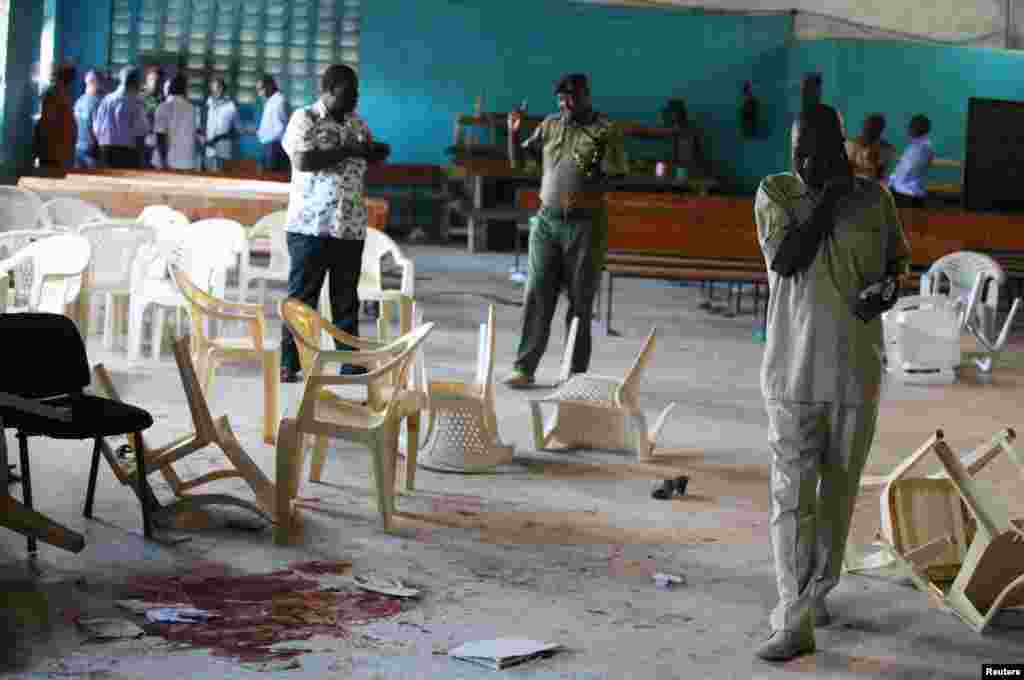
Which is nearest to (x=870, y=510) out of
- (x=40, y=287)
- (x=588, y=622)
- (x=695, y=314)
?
(x=588, y=622)

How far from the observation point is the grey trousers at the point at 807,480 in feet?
15.4

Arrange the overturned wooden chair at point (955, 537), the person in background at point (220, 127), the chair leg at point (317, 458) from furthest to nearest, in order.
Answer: the person in background at point (220, 127) < the chair leg at point (317, 458) < the overturned wooden chair at point (955, 537)

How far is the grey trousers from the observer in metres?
4.70

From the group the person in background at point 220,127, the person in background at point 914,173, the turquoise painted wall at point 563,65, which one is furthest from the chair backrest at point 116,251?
the turquoise painted wall at point 563,65

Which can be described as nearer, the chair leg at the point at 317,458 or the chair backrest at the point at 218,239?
the chair leg at the point at 317,458

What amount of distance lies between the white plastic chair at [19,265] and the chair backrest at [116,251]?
38 centimetres

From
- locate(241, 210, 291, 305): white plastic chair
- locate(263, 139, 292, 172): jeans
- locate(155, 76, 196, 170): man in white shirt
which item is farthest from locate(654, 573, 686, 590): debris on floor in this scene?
locate(263, 139, 292, 172): jeans

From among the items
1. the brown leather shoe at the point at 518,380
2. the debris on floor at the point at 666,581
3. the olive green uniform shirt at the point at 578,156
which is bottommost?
the debris on floor at the point at 666,581

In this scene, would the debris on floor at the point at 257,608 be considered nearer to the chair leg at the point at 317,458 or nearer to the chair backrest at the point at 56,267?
the chair leg at the point at 317,458

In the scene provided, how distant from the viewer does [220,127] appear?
860 inches

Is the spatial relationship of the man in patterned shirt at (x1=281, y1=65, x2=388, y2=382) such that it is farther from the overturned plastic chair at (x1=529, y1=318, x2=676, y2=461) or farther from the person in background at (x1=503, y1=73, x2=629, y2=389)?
the overturned plastic chair at (x1=529, y1=318, x2=676, y2=461)

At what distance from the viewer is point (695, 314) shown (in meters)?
14.8

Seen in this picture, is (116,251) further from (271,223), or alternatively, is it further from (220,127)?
(220,127)

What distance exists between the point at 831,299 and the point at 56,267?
467 centimetres
